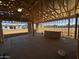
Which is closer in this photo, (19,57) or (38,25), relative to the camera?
(19,57)

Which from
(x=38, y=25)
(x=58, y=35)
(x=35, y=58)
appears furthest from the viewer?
(x=38, y=25)

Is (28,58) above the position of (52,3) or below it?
below

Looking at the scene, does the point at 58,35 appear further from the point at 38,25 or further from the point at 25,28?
the point at 38,25

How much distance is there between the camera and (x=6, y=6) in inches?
448

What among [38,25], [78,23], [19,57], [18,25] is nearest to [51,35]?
[78,23]

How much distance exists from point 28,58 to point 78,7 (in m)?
8.10

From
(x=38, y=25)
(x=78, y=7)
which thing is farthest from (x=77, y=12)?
(x=38, y=25)

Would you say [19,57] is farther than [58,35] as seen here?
No

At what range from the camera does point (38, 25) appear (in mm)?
35344

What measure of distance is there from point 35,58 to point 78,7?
791 cm

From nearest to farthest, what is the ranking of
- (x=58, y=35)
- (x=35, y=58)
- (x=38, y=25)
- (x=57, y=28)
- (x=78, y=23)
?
(x=35, y=58), (x=78, y=23), (x=58, y=35), (x=57, y=28), (x=38, y=25)

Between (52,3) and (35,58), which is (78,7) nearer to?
(52,3)

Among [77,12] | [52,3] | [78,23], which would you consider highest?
[52,3]

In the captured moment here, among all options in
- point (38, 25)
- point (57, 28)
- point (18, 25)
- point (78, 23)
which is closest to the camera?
point (78, 23)
